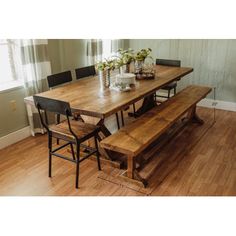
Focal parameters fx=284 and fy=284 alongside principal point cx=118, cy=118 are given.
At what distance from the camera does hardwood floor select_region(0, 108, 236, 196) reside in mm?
2621

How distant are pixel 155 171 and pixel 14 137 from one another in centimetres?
182

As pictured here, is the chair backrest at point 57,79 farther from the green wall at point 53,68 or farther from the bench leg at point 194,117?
the bench leg at point 194,117

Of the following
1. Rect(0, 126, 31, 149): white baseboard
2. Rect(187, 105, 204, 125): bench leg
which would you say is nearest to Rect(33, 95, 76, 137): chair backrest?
Rect(0, 126, 31, 149): white baseboard

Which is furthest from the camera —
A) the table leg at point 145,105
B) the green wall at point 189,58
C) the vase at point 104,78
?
the table leg at point 145,105

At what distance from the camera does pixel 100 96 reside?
2.85 meters

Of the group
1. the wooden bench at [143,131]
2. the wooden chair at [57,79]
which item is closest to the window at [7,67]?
the wooden chair at [57,79]

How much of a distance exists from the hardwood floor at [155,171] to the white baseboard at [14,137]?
0.06m

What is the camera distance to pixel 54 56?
12.8ft

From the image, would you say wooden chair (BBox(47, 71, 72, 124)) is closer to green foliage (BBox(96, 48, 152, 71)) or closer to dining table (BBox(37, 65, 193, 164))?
dining table (BBox(37, 65, 193, 164))

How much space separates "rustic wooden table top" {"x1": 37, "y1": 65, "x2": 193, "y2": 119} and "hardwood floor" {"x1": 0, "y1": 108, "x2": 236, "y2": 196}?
74 cm

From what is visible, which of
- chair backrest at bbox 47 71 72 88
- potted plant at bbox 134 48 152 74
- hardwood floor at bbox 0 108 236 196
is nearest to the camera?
hardwood floor at bbox 0 108 236 196

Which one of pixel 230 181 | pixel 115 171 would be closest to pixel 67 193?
pixel 115 171

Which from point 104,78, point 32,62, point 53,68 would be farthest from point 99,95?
point 53,68

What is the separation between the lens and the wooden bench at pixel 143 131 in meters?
2.45
